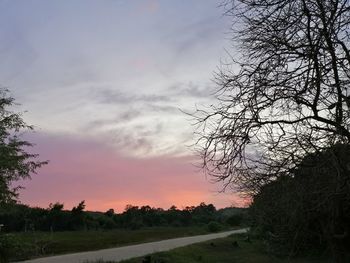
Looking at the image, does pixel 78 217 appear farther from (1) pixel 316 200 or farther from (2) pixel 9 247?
(1) pixel 316 200

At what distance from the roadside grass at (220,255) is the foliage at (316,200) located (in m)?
5.97

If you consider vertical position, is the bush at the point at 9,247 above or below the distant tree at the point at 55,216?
below

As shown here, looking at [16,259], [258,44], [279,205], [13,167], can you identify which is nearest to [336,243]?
[279,205]

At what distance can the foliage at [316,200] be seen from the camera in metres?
10.3

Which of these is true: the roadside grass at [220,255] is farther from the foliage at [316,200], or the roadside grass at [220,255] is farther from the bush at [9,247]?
the foliage at [316,200]

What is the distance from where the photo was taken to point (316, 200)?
1091 centimetres

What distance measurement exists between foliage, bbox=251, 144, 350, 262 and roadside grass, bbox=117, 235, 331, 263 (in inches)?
235

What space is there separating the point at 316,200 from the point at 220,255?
25.0 m

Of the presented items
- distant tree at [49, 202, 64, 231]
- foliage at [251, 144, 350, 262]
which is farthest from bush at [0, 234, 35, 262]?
distant tree at [49, 202, 64, 231]

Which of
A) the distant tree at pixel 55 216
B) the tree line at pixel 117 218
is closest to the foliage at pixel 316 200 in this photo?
the tree line at pixel 117 218

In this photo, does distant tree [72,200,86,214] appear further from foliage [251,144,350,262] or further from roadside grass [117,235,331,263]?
foliage [251,144,350,262]

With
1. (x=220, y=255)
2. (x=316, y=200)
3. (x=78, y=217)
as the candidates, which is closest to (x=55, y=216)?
(x=78, y=217)

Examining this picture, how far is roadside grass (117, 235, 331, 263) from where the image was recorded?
2631 cm

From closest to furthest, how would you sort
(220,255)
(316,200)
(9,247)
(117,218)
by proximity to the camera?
(316,200), (9,247), (220,255), (117,218)
